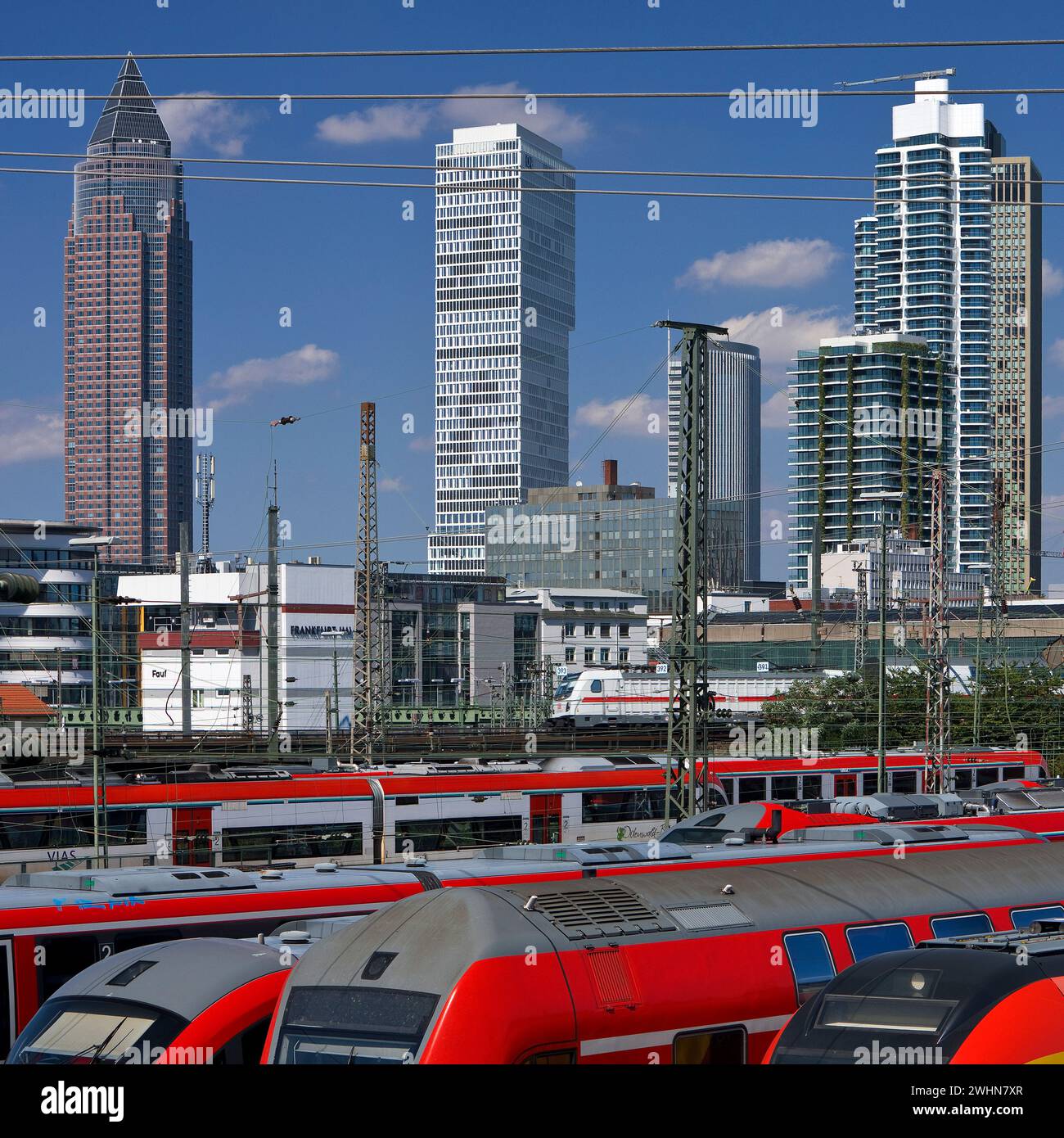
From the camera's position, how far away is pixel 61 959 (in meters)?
14.0

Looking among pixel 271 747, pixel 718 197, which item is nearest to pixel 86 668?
pixel 271 747

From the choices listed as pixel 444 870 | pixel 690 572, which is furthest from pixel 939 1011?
pixel 690 572

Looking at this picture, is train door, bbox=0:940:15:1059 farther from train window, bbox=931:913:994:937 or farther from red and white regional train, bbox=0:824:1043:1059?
train window, bbox=931:913:994:937

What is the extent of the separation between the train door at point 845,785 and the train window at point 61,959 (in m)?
28.1

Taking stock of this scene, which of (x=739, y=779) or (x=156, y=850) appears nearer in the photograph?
(x=156, y=850)

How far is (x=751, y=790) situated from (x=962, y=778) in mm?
8695

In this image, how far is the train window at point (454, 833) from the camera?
31.0m

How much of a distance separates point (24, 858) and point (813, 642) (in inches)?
1905

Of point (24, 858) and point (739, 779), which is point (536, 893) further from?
point (739, 779)

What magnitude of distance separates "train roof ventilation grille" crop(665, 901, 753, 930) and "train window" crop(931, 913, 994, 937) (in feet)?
7.77

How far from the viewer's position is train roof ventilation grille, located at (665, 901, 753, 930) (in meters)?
11.3

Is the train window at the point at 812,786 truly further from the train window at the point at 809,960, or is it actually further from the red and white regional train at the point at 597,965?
the train window at the point at 809,960
